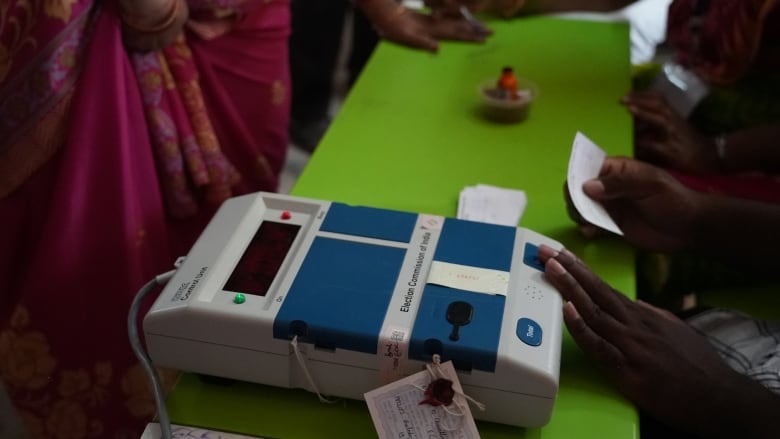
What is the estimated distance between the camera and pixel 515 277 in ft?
2.63

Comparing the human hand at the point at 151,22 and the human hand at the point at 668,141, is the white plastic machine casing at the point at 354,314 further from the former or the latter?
the human hand at the point at 668,141

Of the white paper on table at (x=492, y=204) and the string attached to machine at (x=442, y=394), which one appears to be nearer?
the string attached to machine at (x=442, y=394)

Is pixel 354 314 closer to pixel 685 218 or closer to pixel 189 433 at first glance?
pixel 189 433

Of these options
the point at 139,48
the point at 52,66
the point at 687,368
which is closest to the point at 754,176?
the point at 687,368


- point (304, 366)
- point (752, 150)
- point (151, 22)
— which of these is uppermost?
point (151, 22)

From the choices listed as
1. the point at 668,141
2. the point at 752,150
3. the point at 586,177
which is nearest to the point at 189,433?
the point at 586,177

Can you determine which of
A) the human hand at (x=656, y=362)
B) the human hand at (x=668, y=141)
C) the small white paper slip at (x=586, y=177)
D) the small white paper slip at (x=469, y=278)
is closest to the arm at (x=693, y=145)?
the human hand at (x=668, y=141)

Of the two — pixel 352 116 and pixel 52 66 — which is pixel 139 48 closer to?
pixel 52 66

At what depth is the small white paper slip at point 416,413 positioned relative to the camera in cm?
71

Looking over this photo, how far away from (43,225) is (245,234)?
0.39 meters

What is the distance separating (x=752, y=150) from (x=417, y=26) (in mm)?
696

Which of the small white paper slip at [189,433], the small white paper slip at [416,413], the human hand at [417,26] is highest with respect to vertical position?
the human hand at [417,26]

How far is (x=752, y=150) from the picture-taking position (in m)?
1.32

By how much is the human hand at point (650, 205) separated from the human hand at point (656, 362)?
0.62 feet
